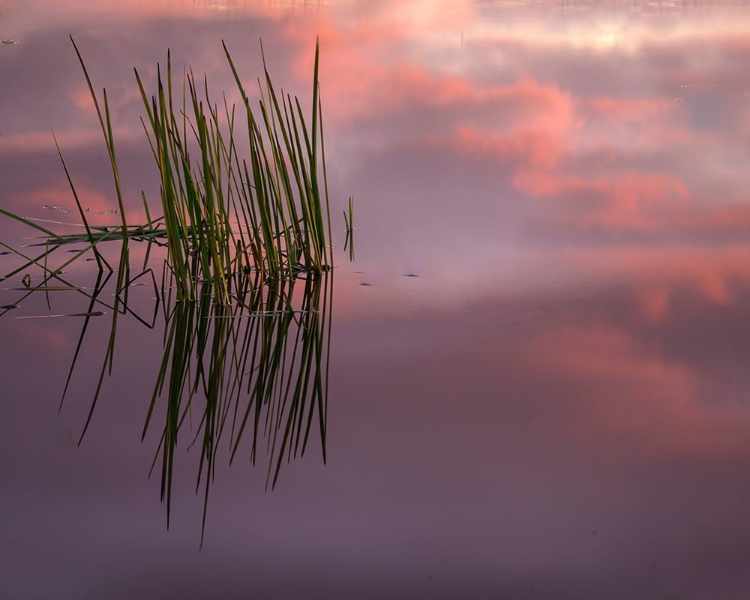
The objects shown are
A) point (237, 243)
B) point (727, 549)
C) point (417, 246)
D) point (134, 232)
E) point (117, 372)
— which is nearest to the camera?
point (727, 549)

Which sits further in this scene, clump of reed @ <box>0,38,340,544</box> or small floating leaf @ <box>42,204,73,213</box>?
small floating leaf @ <box>42,204,73,213</box>

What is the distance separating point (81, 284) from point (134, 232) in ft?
0.96

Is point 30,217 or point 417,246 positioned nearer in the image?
point 417,246

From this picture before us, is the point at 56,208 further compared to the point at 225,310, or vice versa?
the point at 56,208

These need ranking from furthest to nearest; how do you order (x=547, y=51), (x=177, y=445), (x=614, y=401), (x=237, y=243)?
(x=547, y=51) < (x=237, y=243) < (x=614, y=401) < (x=177, y=445)

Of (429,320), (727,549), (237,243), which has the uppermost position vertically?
(237,243)

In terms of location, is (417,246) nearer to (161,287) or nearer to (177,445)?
(161,287)

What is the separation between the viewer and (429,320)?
196cm

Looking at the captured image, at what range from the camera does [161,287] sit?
2.23 m

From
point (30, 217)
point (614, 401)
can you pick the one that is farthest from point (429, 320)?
point (30, 217)

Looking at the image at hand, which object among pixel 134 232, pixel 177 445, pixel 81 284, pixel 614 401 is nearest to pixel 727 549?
pixel 614 401

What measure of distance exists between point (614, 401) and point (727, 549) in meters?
0.48

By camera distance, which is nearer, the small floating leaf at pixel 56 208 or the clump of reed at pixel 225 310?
the clump of reed at pixel 225 310

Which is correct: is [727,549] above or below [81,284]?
below
